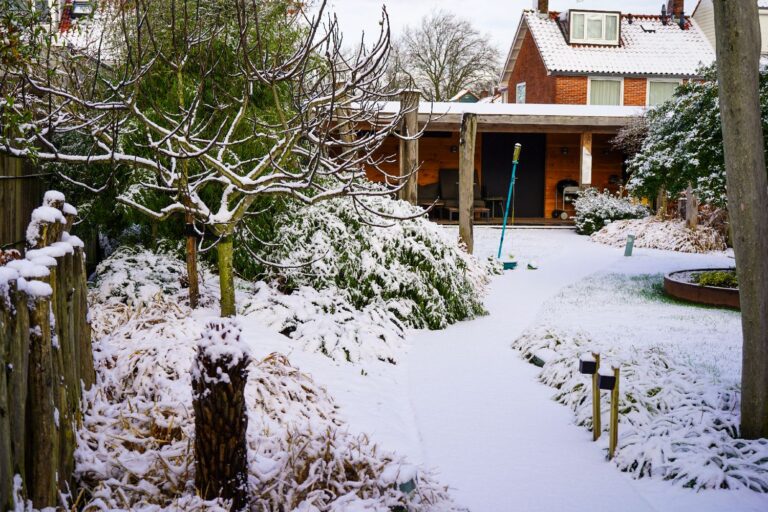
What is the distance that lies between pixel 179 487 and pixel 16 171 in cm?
391

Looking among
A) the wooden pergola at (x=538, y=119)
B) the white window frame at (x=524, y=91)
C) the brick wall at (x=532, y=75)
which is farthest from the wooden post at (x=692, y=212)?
the white window frame at (x=524, y=91)

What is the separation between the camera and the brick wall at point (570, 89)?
24.8m

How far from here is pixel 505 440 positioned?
4.82 meters

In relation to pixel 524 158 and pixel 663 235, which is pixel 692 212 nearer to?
pixel 663 235

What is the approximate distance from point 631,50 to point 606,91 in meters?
2.01

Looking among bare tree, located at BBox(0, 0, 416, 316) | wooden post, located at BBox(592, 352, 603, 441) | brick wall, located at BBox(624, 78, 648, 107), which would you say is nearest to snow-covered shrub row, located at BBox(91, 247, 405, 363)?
bare tree, located at BBox(0, 0, 416, 316)

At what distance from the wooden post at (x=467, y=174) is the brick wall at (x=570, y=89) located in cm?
1412

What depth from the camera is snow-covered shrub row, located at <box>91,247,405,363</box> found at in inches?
247

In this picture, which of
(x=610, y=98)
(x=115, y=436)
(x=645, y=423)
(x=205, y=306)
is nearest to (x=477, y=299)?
(x=205, y=306)

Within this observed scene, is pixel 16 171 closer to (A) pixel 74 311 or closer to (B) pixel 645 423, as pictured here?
(A) pixel 74 311

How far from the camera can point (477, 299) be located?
352 inches

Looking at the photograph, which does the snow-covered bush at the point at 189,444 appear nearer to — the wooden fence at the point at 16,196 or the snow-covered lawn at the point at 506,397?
the snow-covered lawn at the point at 506,397

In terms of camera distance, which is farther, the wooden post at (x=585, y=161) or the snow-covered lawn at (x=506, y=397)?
the wooden post at (x=585, y=161)

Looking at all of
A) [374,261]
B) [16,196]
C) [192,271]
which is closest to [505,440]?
[192,271]
